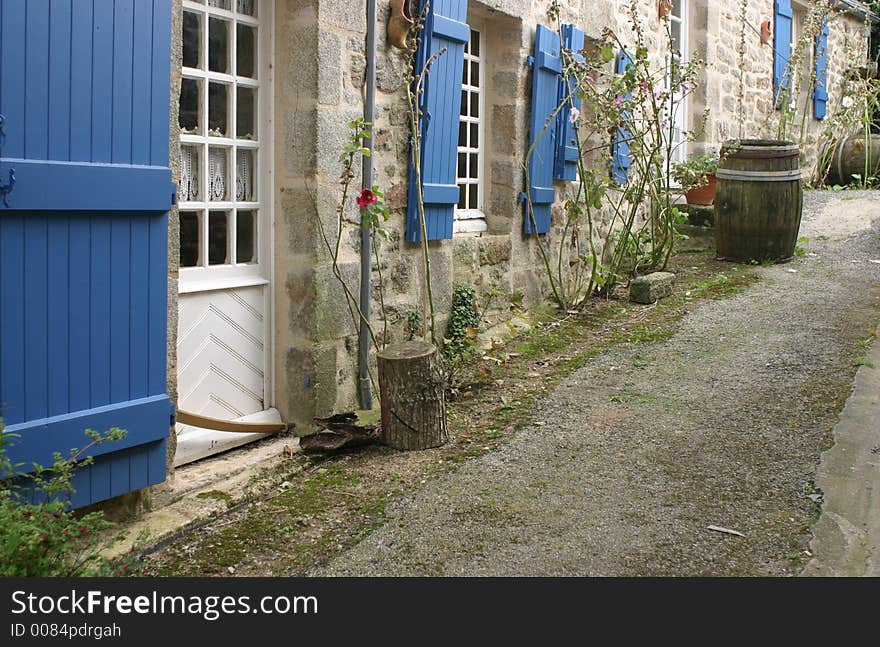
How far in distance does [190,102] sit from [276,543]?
76.4 inches

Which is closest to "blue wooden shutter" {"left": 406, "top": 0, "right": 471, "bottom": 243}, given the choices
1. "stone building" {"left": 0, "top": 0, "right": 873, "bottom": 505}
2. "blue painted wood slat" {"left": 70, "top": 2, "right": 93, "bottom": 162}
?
"stone building" {"left": 0, "top": 0, "right": 873, "bottom": 505}

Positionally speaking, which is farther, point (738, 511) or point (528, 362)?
point (528, 362)

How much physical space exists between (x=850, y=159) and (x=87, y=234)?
1099 centimetres

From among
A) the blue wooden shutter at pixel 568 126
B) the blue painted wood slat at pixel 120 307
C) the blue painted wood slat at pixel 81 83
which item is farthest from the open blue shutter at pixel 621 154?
the blue painted wood slat at pixel 81 83

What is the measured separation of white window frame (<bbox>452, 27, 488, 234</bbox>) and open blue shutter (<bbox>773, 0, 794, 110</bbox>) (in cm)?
619

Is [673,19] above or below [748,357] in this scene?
above

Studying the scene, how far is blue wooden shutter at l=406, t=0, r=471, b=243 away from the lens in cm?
521

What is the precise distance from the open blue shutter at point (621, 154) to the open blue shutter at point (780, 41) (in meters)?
4.28

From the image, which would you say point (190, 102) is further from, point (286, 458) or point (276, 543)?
point (276, 543)

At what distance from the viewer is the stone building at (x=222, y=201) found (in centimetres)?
312

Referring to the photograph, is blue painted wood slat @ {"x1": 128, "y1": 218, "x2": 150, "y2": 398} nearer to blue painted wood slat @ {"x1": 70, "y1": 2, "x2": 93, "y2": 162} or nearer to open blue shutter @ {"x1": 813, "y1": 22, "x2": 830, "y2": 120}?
blue painted wood slat @ {"x1": 70, "y1": 2, "x2": 93, "y2": 162}

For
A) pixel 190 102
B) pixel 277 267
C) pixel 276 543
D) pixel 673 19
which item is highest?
pixel 673 19

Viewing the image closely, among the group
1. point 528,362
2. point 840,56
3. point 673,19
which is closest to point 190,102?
point 528,362

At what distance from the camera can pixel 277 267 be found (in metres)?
4.65
